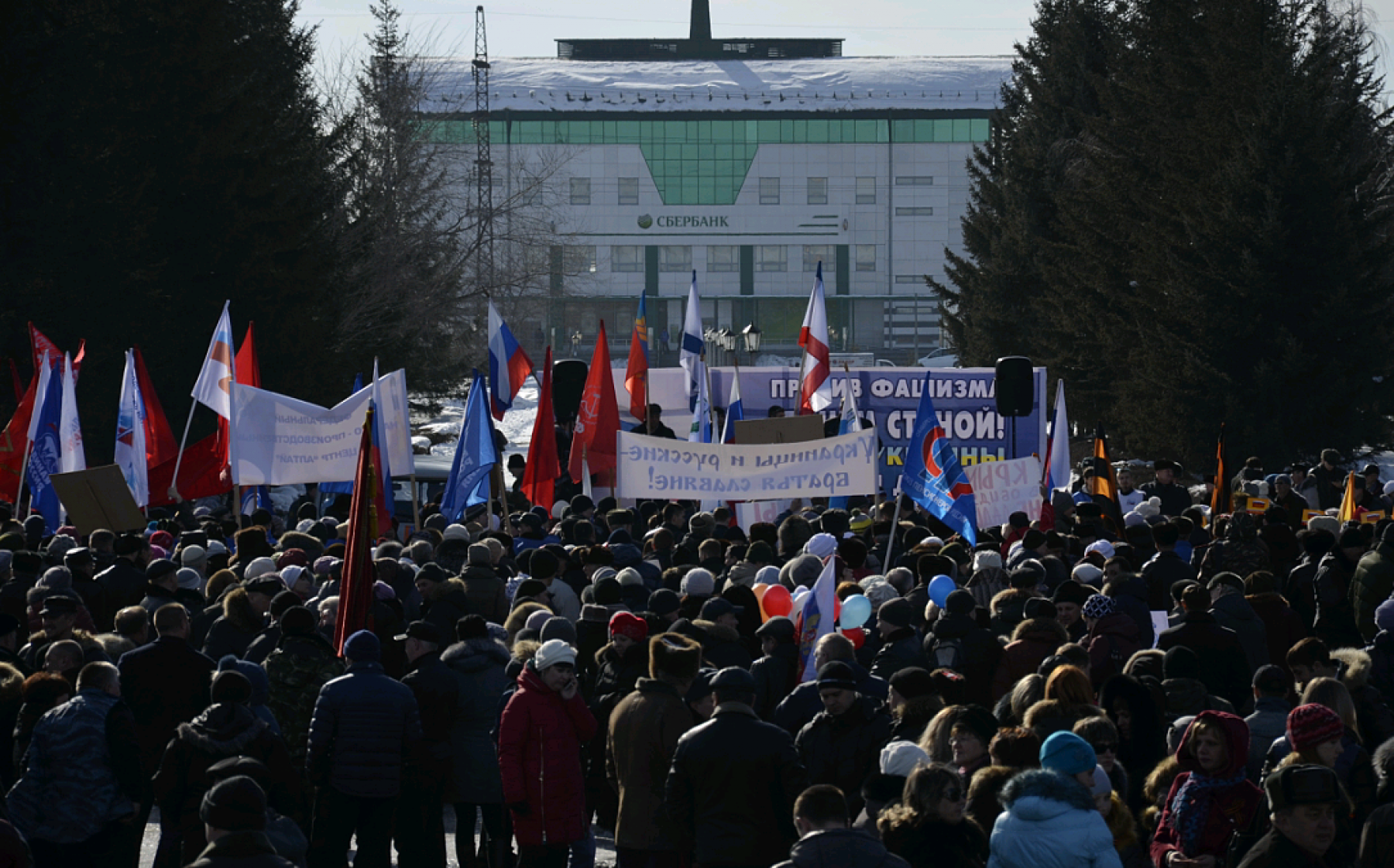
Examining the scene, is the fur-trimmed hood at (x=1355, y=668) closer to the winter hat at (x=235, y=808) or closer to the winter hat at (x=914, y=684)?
the winter hat at (x=914, y=684)

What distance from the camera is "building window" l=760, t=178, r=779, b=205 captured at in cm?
8994

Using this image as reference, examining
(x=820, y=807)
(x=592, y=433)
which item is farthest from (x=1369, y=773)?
(x=592, y=433)

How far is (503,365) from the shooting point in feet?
65.7

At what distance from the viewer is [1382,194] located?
32281 mm

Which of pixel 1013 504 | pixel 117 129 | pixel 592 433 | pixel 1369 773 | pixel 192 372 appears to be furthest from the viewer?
pixel 192 372

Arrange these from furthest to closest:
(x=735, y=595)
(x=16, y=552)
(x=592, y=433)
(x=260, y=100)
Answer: (x=260, y=100)
(x=592, y=433)
(x=16, y=552)
(x=735, y=595)

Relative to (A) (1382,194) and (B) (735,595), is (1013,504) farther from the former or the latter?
(A) (1382,194)

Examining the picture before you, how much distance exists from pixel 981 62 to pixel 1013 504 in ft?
273

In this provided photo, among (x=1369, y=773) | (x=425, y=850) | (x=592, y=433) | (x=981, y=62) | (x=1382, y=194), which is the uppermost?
(x=981, y=62)

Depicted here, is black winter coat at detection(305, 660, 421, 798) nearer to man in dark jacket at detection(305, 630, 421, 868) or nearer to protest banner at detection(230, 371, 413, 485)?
man in dark jacket at detection(305, 630, 421, 868)

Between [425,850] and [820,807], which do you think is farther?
[425,850]

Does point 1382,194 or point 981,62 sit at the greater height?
point 981,62

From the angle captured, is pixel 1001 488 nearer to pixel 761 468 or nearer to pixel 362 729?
pixel 761 468

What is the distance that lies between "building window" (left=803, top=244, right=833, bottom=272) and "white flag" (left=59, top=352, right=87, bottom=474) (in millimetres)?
75379
